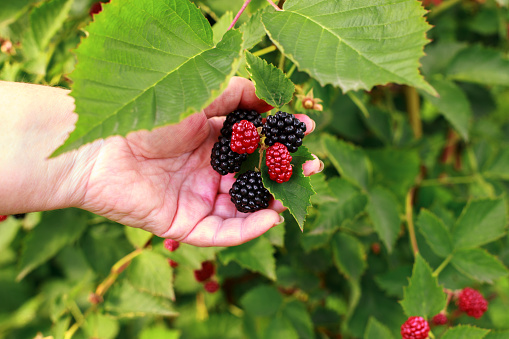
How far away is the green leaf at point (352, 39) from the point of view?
831 millimetres

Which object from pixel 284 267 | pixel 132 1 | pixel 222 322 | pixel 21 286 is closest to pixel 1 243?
pixel 21 286

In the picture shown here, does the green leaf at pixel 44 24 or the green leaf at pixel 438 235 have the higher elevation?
the green leaf at pixel 44 24

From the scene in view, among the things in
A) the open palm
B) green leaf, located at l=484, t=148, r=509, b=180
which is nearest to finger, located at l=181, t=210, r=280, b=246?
the open palm

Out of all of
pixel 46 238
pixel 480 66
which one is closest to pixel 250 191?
pixel 46 238

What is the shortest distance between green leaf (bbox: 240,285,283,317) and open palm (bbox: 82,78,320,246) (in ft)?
2.27

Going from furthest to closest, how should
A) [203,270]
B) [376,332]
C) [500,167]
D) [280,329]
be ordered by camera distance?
[500,167] → [280,329] → [203,270] → [376,332]

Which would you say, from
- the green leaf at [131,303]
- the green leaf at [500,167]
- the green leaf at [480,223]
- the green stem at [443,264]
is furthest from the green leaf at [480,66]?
the green leaf at [131,303]

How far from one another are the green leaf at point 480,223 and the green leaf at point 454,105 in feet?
1.28

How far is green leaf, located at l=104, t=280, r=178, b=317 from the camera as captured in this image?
144 cm

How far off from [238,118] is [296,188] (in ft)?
0.88

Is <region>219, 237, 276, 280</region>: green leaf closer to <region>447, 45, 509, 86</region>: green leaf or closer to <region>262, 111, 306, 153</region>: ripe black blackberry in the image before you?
<region>262, 111, 306, 153</region>: ripe black blackberry

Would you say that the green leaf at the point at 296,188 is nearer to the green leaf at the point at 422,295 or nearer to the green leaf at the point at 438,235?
the green leaf at the point at 422,295

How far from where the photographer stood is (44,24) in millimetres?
1349

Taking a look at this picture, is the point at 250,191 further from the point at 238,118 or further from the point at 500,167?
the point at 500,167
